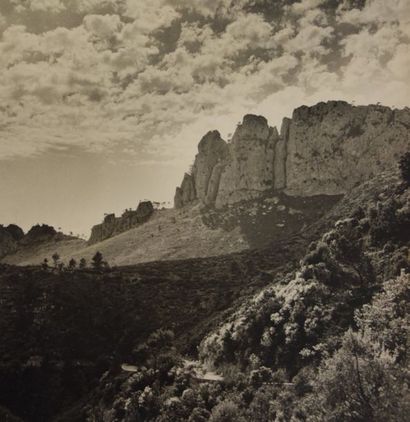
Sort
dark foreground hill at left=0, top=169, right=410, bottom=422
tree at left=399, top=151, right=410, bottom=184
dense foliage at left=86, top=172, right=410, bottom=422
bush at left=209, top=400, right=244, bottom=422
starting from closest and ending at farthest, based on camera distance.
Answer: dense foliage at left=86, top=172, right=410, bottom=422
dark foreground hill at left=0, top=169, right=410, bottom=422
bush at left=209, top=400, right=244, bottom=422
tree at left=399, top=151, right=410, bottom=184

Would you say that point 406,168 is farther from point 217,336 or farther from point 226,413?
point 226,413

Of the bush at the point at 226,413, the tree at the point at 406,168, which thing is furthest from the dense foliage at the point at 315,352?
the tree at the point at 406,168

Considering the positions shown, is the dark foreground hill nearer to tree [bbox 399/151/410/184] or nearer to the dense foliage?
the dense foliage

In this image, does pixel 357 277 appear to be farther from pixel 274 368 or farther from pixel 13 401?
pixel 13 401

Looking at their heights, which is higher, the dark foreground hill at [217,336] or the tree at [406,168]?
the tree at [406,168]

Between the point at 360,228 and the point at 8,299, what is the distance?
70.1 metres

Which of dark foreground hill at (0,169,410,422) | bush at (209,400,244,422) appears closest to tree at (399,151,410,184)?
dark foreground hill at (0,169,410,422)

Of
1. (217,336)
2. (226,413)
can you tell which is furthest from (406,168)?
(226,413)

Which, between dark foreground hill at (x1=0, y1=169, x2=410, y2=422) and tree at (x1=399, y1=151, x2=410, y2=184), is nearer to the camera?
dark foreground hill at (x1=0, y1=169, x2=410, y2=422)

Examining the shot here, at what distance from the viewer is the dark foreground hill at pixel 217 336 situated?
45781mm

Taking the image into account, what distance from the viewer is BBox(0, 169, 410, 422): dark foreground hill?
45.8 metres

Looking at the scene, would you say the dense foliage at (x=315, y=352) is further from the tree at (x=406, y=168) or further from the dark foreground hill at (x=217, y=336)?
the tree at (x=406, y=168)

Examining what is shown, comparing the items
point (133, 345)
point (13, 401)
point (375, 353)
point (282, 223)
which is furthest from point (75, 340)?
point (282, 223)

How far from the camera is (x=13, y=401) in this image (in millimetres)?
73750
